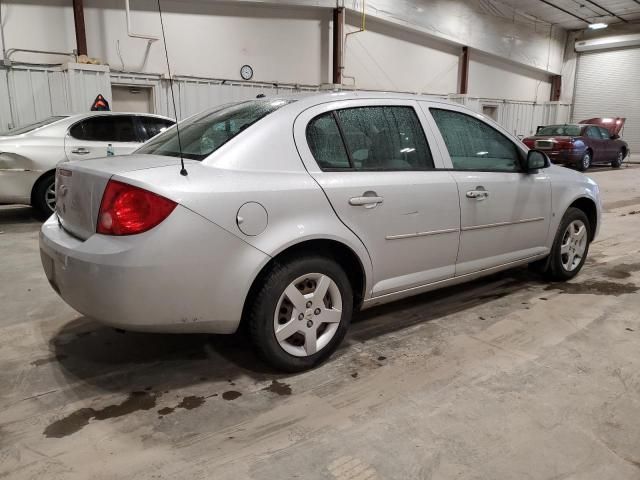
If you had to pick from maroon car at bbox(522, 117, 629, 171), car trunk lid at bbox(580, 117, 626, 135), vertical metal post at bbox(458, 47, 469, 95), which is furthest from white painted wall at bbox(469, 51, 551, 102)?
maroon car at bbox(522, 117, 629, 171)

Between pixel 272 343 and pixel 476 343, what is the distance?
132cm

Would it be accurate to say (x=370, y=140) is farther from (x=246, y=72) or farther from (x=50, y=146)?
(x=246, y=72)

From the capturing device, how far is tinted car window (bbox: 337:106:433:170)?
279 centimetres

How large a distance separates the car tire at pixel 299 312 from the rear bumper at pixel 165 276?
4.7 inches

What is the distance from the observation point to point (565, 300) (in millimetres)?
3848

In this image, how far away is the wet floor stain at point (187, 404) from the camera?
232 centimetres

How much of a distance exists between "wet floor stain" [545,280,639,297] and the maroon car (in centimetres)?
996

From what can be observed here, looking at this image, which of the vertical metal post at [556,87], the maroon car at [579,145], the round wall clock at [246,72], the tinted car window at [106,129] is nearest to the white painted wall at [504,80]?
the vertical metal post at [556,87]

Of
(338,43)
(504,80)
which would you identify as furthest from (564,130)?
(338,43)

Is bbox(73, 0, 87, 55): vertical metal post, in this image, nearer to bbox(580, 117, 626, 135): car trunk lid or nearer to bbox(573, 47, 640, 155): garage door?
bbox(580, 117, 626, 135): car trunk lid

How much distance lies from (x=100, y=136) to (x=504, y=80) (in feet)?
54.9

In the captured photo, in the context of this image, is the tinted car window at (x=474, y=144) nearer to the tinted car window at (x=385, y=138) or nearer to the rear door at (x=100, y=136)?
the tinted car window at (x=385, y=138)

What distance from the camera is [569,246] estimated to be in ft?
13.8

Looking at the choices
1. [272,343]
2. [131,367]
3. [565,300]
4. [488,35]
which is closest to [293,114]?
[272,343]
